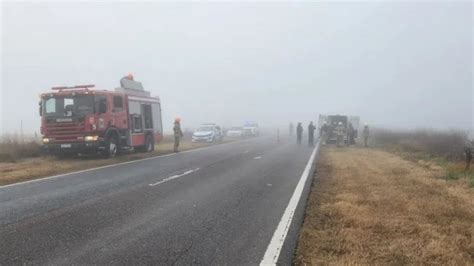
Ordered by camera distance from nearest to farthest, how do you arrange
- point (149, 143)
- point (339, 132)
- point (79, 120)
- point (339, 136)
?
1. point (79, 120)
2. point (149, 143)
3. point (339, 136)
4. point (339, 132)

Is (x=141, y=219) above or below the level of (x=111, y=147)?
below

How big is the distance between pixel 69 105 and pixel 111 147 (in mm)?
2502

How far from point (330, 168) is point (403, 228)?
9.92m

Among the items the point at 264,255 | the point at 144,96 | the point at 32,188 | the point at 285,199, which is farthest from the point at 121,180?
the point at 144,96

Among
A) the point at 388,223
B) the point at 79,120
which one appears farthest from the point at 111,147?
the point at 388,223

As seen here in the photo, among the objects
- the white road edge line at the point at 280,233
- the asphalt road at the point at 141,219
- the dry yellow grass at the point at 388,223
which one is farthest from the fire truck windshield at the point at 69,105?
the white road edge line at the point at 280,233

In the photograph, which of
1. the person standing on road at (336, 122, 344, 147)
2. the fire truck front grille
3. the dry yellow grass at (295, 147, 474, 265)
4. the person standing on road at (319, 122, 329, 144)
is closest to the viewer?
the dry yellow grass at (295, 147, 474, 265)

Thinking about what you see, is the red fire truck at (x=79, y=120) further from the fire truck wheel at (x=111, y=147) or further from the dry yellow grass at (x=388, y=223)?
the dry yellow grass at (x=388, y=223)

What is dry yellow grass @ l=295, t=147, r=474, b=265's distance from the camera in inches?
235

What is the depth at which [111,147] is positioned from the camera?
2084cm

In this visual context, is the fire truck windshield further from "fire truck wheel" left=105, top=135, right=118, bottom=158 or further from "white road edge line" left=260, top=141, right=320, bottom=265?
"white road edge line" left=260, top=141, right=320, bottom=265

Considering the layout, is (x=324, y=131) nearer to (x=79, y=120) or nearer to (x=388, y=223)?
(x=79, y=120)

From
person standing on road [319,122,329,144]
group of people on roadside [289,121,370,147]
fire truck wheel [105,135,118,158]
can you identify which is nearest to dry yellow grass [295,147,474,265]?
fire truck wheel [105,135,118,158]

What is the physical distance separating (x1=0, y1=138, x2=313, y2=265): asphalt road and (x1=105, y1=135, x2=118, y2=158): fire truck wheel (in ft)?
21.6
